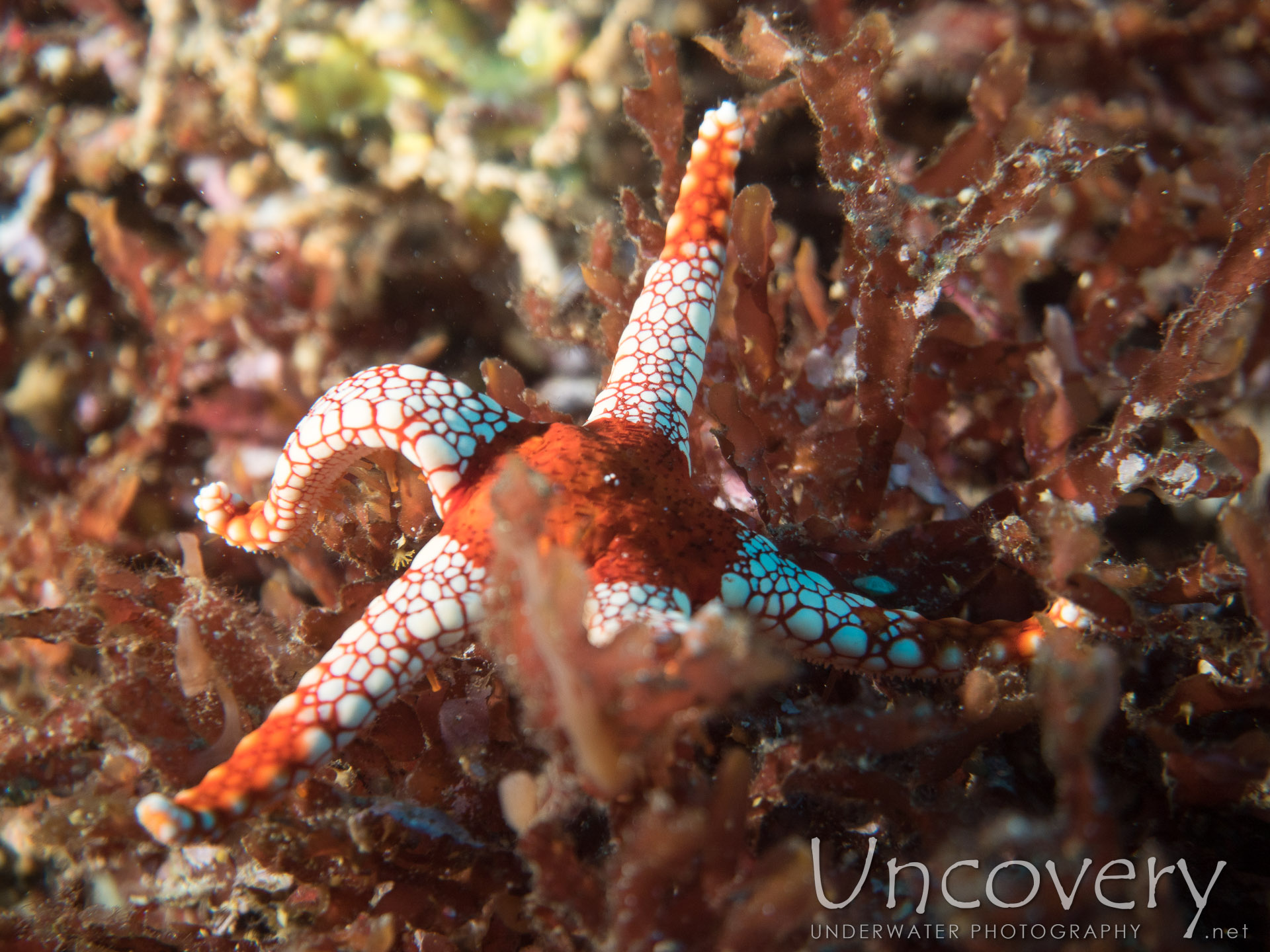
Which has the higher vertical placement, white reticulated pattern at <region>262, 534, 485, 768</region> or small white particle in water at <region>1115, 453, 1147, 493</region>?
small white particle in water at <region>1115, 453, 1147, 493</region>

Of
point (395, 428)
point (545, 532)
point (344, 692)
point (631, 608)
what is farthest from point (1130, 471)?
point (344, 692)

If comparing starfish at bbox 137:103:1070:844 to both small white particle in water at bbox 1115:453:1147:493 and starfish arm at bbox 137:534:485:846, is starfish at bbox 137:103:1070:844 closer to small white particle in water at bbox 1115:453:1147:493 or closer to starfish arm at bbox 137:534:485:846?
starfish arm at bbox 137:534:485:846

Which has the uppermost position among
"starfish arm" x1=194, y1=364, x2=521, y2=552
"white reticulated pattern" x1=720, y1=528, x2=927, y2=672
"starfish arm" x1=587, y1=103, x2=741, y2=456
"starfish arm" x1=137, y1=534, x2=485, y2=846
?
"starfish arm" x1=587, y1=103, x2=741, y2=456

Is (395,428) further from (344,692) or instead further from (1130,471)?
(1130,471)

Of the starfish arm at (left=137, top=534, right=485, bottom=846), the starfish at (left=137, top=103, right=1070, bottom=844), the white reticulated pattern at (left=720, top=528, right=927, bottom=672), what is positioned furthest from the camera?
the white reticulated pattern at (left=720, top=528, right=927, bottom=672)

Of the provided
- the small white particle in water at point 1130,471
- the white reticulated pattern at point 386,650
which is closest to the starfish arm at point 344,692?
the white reticulated pattern at point 386,650

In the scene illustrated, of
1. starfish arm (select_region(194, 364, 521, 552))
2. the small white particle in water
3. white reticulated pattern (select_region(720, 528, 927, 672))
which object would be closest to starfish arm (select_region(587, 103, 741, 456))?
starfish arm (select_region(194, 364, 521, 552))

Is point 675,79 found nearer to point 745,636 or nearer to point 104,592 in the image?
point 745,636
